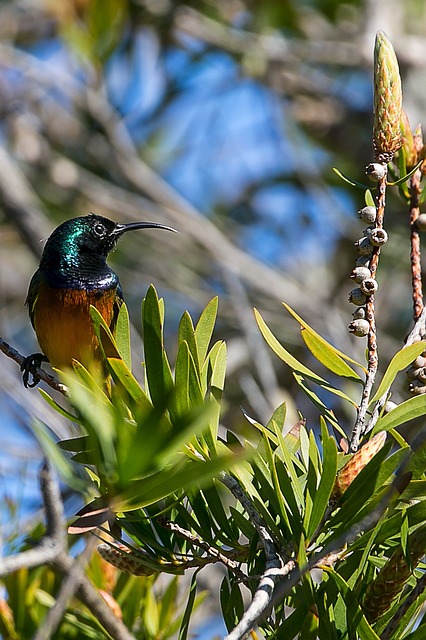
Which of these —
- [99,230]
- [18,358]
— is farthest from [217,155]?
[18,358]

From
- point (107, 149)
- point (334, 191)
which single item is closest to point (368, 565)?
point (107, 149)

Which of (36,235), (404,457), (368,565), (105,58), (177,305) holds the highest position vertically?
(404,457)

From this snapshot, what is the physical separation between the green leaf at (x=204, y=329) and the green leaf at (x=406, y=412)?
0.26 metres

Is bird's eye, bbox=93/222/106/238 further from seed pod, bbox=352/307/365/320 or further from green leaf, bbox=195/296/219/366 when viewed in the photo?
seed pod, bbox=352/307/365/320

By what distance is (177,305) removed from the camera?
17.2 ft

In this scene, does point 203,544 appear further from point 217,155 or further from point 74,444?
point 217,155

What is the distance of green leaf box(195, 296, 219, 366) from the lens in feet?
3.83

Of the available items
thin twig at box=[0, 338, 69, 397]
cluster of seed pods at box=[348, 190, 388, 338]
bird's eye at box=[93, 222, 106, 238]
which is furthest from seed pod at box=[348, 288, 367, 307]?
bird's eye at box=[93, 222, 106, 238]

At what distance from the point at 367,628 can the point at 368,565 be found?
11 centimetres

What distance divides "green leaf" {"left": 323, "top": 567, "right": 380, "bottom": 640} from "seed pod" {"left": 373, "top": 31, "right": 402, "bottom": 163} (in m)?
0.53

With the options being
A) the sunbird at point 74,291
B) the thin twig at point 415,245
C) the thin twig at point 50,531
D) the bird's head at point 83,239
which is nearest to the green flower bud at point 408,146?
the thin twig at point 415,245

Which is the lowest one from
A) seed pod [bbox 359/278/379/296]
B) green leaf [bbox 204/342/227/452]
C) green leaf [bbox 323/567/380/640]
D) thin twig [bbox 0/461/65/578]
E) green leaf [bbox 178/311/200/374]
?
thin twig [bbox 0/461/65/578]

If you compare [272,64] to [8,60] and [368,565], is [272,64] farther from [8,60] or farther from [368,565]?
[368,565]

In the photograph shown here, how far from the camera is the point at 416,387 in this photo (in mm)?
1168
